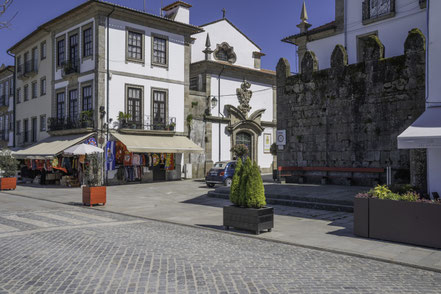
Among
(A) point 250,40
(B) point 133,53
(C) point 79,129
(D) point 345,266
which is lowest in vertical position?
(D) point 345,266

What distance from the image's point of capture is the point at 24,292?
5387mm

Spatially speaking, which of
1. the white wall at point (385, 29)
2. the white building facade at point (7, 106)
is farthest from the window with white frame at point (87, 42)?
the white building facade at point (7, 106)

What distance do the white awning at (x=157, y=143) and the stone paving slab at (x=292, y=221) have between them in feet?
17.6

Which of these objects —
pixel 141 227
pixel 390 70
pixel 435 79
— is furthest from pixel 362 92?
pixel 141 227

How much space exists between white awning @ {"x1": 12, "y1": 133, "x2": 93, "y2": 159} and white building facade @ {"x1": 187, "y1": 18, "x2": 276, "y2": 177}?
7.92 meters

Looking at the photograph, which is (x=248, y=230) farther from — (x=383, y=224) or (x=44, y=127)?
(x=44, y=127)

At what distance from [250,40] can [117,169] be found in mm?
17751

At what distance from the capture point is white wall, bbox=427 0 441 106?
1080 cm

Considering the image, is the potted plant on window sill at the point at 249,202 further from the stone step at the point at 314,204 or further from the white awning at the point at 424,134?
the stone step at the point at 314,204

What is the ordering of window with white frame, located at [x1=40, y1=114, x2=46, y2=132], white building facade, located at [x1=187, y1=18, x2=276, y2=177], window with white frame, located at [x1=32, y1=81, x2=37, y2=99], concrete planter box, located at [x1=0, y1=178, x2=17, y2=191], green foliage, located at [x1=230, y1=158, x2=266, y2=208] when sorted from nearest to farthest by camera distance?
green foliage, located at [x1=230, y1=158, x2=266, y2=208], concrete planter box, located at [x1=0, y1=178, x2=17, y2=191], window with white frame, located at [x1=40, y1=114, x2=46, y2=132], white building facade, located at [x1=187, y1=18, x2=276, y2=177], window with white frame, located at [x1=32, y1=81, x2=37, y2=99]

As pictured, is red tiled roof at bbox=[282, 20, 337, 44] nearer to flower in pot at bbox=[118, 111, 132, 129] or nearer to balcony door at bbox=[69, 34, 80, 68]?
flower in pot at bbox=[118, 111, 132, 129]

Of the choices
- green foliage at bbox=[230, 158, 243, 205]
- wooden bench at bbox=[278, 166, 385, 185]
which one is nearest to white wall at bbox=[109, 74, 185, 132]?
wooden bench at bbox=[278, 166, 385, 185]

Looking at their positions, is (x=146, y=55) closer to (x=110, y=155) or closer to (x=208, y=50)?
(x=208, y=50)

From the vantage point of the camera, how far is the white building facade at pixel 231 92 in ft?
101
